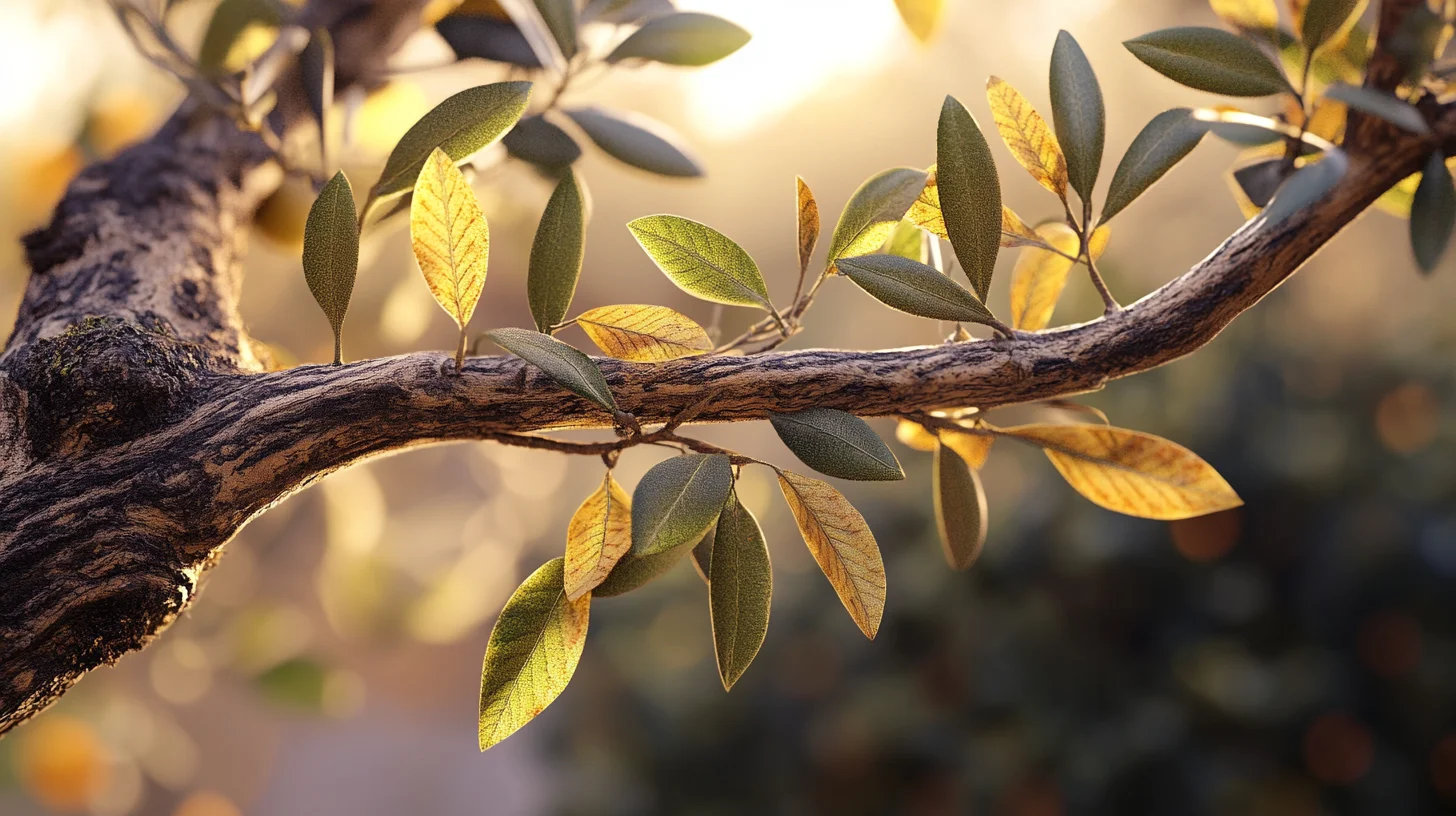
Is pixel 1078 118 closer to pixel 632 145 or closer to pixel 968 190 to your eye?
pixel 968 190

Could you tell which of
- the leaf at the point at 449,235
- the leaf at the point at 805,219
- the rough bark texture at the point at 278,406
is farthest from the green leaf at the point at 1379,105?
the leaf at the point at 449,235

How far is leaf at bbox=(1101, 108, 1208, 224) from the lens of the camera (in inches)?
12.3

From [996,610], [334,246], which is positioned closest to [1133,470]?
[334,246]

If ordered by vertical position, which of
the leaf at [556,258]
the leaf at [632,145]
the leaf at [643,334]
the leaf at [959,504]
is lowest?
the leaf at [959,504]

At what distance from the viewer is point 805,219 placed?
32cm

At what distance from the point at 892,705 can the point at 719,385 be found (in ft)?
3.52

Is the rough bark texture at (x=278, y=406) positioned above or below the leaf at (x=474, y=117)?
below

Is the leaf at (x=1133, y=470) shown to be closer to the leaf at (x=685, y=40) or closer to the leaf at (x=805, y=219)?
the leaf at (x=805, y=219)

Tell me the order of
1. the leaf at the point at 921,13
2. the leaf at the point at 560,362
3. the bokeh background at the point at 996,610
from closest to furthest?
the leaf at the point at 560,362
the leaf at the point at 921,13
the bokeh background at the point at 996,610

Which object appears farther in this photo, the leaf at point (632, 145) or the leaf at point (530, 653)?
the leaf at point (632, 145)

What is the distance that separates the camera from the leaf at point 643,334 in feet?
0.97

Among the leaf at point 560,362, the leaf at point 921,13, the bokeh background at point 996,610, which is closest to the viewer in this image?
the leaf at point 560,362

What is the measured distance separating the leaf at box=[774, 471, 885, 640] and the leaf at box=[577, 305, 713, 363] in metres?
0.05

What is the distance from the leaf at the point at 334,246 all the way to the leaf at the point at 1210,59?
28 cm
